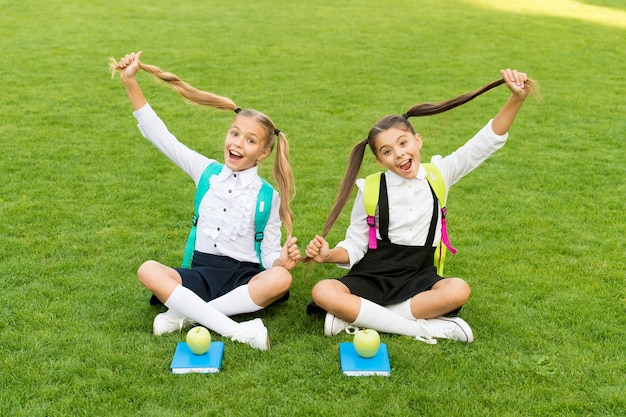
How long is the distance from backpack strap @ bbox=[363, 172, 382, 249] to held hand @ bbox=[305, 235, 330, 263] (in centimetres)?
31

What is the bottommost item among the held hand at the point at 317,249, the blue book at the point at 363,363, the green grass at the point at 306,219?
the green grass at the point at 306,219

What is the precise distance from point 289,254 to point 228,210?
50 cm

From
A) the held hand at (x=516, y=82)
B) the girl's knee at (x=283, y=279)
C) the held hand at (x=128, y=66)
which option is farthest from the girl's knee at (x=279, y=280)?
the held hand at (x=516, y=82)

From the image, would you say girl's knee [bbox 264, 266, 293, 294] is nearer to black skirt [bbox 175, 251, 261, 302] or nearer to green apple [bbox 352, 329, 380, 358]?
black skirt [bbox 175, 251, 261, 302]

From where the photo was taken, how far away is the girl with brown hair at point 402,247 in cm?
400

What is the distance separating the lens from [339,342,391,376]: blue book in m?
3.54

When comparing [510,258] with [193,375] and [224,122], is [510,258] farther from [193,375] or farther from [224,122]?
[224,122]

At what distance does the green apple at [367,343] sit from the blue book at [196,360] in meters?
0.66

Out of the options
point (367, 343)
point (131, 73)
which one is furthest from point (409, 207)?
point (131, 73)

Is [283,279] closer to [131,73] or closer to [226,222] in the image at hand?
[226,222]

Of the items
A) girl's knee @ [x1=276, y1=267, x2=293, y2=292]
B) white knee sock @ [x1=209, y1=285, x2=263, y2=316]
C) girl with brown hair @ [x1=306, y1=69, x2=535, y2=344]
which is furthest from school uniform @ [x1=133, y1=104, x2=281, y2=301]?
girl with brown hair @ [x1=306, y1=69, x2=535, y2=344]

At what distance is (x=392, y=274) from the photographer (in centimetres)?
422

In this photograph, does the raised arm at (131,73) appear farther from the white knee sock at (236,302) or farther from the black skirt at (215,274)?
the white knee sock at (236,302)

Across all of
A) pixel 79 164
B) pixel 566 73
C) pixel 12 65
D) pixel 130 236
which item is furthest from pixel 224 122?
pixel 566 73
